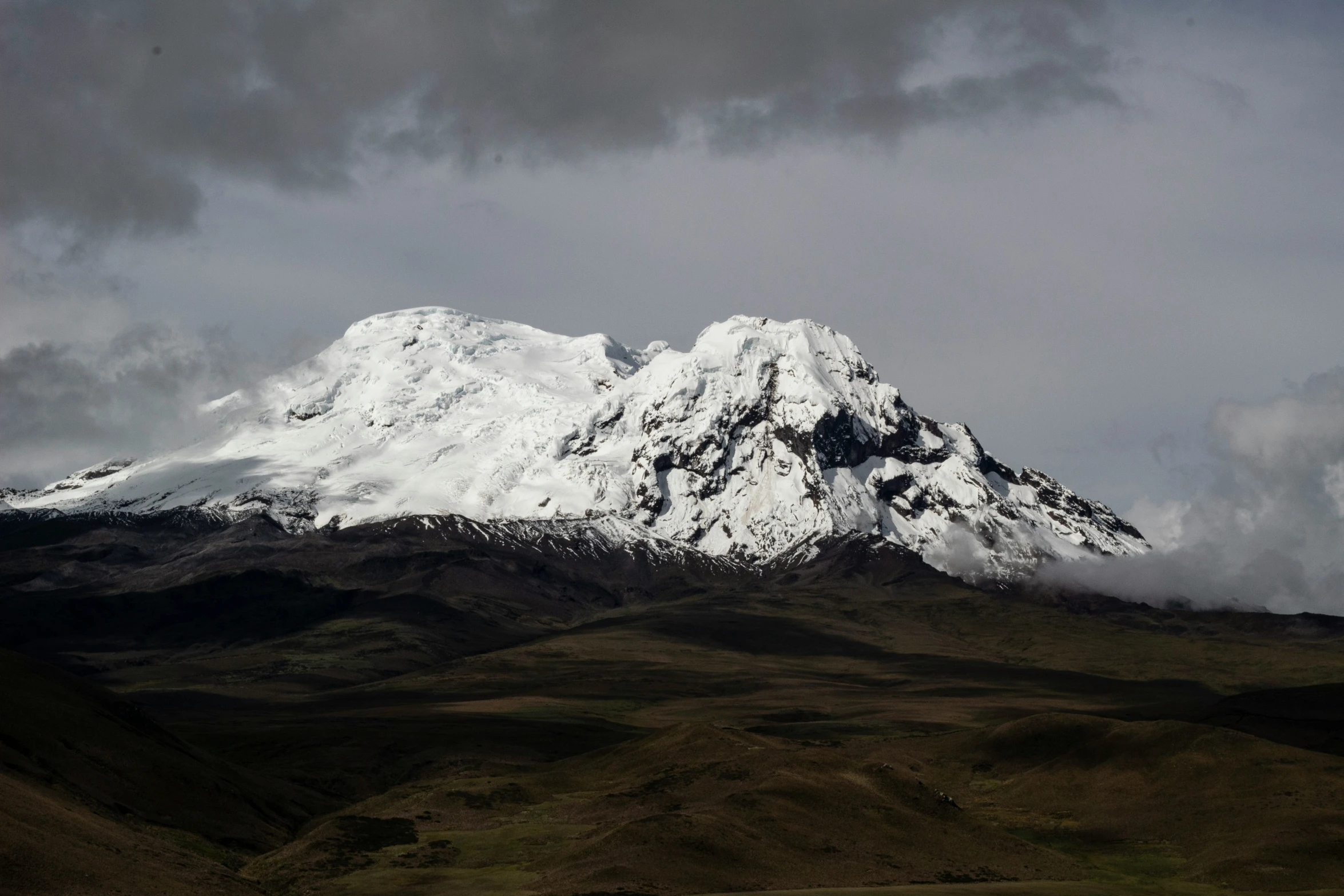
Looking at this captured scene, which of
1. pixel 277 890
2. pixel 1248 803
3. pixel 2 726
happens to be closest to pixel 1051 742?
pixel 1248 803

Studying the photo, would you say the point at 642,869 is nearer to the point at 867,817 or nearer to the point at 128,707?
the point at 867,817

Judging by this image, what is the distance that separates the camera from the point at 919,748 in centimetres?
19975

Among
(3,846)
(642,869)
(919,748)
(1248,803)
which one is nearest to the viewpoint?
(3,846)

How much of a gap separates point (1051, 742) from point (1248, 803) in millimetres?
34643

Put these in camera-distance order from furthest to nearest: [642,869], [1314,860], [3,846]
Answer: [1314,860] < [642,869] < [3,846]

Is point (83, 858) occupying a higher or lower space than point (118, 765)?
lower

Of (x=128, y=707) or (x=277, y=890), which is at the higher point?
(x=128, y=707)

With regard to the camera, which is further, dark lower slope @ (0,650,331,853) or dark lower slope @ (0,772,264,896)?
dark lower slope @ (0,650,331,853)

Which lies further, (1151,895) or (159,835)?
(159,835)

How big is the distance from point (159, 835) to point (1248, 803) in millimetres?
103201

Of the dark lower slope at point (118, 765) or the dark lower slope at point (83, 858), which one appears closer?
the dark lower slope at point (83, 858)

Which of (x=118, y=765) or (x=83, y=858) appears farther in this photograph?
(x=118, y=765)

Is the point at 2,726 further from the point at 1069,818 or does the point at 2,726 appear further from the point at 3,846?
the point at 1069,818

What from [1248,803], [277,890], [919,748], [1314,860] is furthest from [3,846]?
[919,748]
